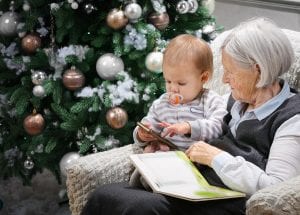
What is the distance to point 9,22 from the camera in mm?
2676

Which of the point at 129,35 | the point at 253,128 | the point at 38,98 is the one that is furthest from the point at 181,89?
the point at 38,98

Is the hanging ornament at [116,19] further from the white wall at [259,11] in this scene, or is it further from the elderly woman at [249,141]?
the white wall at [259,11]

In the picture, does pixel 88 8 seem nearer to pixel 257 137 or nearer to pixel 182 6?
pixel 182 6

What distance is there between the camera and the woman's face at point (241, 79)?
5.88ft

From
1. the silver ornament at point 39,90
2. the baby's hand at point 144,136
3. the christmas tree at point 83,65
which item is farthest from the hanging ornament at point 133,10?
the baby's hand at point 144,136

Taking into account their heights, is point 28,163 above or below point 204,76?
below

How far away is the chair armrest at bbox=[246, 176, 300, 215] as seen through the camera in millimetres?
1410

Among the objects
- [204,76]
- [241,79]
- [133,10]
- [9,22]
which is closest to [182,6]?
[133,10]

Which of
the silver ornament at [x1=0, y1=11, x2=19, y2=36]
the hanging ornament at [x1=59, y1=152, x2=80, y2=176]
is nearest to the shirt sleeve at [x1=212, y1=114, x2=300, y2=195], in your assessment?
the hanging ornament at [x1=59, y1=152, x2=80, y2=176]

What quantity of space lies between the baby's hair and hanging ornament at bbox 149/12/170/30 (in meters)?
0.58

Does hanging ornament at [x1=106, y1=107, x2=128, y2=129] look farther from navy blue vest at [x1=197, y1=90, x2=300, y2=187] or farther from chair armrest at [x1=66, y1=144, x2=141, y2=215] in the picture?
navy blue vest at [x1=197, y1=90, x2=300, y2=187]

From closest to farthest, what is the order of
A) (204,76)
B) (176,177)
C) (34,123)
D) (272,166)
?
(272,166), (176,177), (204,76), (34,123)

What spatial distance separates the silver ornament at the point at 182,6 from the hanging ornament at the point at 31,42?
0.65 metres

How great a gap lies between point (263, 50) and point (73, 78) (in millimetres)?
1078
